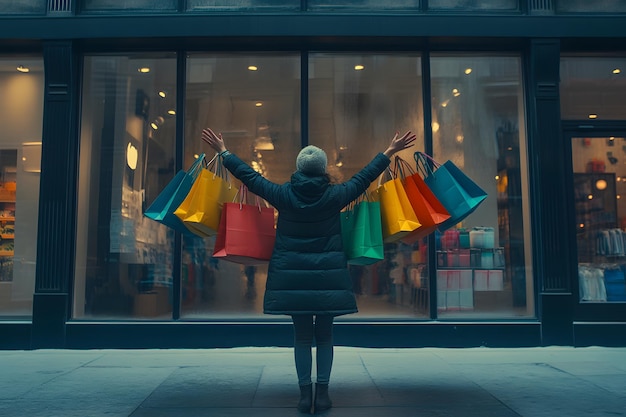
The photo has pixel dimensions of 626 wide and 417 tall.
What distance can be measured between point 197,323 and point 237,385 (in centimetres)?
220

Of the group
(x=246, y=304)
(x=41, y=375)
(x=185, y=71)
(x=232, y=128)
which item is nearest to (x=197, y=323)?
(x=246, y=304)

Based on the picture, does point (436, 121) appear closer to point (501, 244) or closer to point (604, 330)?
point (501, 244)

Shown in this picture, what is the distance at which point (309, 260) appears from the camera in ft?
16.4

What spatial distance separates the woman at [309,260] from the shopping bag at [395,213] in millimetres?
473

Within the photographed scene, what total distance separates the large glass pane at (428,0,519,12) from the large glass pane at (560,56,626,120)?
3.57ft

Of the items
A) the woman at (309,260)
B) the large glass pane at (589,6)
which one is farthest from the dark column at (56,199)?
the large glass pane at (589,6)

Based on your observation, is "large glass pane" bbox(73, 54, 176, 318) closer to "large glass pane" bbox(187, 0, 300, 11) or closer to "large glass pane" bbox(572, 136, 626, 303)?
"large glass pane" bbox(187, 0, 300, 11)

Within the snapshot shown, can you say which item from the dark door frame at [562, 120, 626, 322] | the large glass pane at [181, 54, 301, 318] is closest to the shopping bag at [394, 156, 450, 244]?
the large glass pane at [181, 54, 301, 318]

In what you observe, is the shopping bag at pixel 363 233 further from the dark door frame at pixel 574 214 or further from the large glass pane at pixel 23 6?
the large glass pane at pixel 23 6

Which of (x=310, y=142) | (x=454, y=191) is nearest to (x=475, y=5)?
(x=310, y=142)

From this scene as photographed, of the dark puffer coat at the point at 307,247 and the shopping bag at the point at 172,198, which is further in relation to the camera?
the shopping bag at the point at 172,198

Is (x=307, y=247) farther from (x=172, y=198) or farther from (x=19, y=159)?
(x=19, y=159)

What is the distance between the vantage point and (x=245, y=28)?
8.33 metres

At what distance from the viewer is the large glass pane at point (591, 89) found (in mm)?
8852
